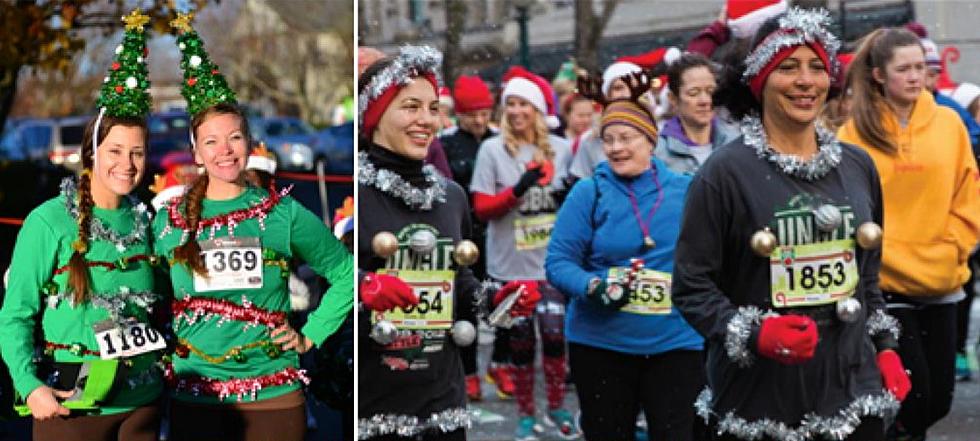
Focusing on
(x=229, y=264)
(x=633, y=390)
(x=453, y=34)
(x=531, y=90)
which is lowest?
(x=633, y=390)

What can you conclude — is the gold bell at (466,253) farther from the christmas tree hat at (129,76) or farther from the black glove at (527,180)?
the black glove at (527,180)

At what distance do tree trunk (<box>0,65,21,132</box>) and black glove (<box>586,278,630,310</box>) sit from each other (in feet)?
6.78

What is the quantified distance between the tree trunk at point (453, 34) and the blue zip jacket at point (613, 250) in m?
1.60

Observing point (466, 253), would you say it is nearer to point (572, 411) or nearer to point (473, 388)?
point (572, 411)

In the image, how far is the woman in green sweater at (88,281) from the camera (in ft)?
13.8

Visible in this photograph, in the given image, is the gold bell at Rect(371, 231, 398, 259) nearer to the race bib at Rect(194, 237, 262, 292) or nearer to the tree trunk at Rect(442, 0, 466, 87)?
the race bib at Rect(194, 237, 262, 292)

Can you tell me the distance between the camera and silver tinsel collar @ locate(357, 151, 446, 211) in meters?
4.70

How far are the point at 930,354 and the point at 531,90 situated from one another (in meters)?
2.71

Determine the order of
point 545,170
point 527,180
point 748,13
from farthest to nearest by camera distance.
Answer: point 545,170, point 527,180, point 748,13

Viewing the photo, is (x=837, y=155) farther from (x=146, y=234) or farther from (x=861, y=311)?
(x=146, y=234)

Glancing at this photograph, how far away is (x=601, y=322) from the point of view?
565cm

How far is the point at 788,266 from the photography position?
4293mm

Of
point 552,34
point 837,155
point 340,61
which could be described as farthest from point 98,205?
point 552,34

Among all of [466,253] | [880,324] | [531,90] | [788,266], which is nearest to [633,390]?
[466,253]
